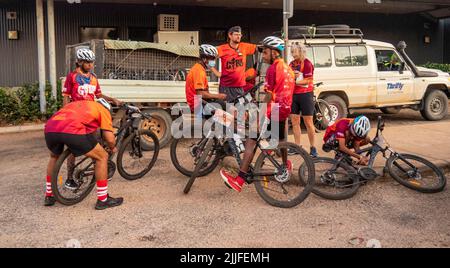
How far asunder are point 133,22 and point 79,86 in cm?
914

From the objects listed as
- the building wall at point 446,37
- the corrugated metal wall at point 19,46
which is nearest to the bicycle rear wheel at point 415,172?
the corrugated metal wall at point 19,46

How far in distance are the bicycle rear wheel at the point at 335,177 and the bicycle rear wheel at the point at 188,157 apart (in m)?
1.31

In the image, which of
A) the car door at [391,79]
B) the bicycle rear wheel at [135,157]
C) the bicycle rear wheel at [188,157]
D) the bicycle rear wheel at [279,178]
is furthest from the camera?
the car door at [391,79]

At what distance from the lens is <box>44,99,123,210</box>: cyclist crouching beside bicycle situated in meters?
4.83

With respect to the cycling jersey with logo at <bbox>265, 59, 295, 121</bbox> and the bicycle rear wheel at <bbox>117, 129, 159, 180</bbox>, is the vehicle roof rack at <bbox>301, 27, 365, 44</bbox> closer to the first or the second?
the cycling jersey with logo at <bbox>265, 59, 295, 121</bbox>

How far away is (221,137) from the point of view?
5.68m

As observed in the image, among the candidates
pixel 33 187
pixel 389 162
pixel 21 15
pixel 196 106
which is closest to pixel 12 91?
pixel 21 15

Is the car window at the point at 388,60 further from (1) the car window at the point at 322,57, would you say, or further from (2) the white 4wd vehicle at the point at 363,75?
(1) the car window at the point at 322,57

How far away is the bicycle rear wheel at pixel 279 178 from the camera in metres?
5.07

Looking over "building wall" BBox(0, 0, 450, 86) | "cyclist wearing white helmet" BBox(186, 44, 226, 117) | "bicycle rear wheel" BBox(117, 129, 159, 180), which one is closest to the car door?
"cyclist wearing white helmet" BBox(186, 44, 226, 117)

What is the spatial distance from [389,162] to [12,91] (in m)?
8.78

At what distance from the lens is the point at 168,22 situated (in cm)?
1370

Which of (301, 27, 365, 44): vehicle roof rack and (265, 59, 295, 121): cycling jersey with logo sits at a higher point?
(301, 27, 365, 44): vehicle roof rack
